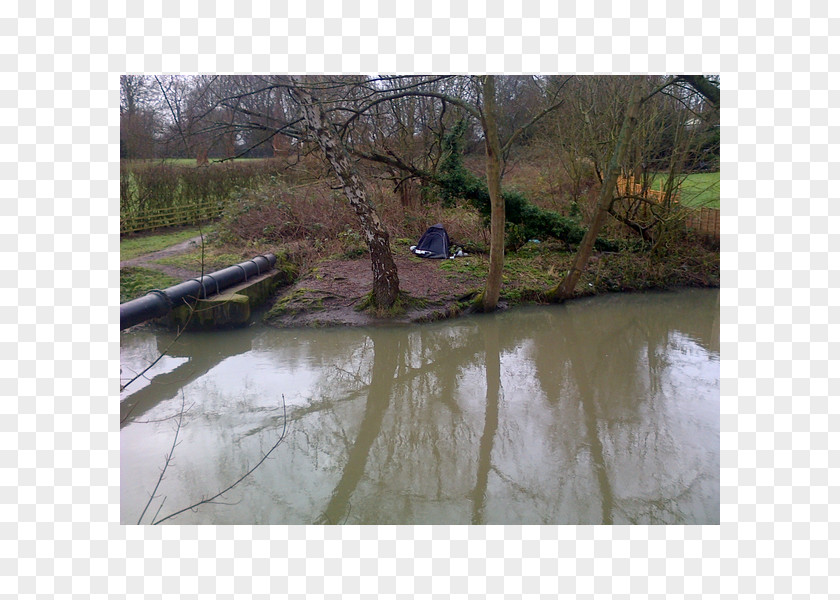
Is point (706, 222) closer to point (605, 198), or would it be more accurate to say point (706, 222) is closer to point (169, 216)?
point (605, 198)

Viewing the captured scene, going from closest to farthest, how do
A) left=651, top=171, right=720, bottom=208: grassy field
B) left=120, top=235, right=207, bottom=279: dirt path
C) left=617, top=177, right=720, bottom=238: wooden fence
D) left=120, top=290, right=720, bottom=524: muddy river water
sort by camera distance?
left=120, top=290, right=720, bottom=524: muddy river water, left=120, top=235, right=207, bottom=279: dirt path, left=651, top=171, right=720, bottom=208: grassy field, left=617, top=177, right=720, bottom=238: wooden fence

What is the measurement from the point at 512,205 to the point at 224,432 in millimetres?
8567

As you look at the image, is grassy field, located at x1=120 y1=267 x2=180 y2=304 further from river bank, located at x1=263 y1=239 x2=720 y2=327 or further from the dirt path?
river bank, located at x1=263 y1=239 x2=720 y2=327

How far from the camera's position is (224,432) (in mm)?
5523

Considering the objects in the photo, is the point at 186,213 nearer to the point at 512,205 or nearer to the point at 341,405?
the point at 512,205

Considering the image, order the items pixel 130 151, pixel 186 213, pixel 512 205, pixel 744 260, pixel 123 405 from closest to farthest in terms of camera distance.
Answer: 1. pixel 744 260
2. pixel 123 405
3. pixel 512 205
4. pixel 130 151
5. pixel 186 213

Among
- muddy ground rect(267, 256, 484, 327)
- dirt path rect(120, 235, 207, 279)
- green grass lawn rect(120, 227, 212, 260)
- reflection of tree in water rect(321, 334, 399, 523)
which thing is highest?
green grass lawn rect(120, 227, 212, 260)

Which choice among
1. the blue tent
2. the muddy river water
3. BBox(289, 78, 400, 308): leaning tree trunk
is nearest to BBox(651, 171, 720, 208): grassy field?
the muddy river water

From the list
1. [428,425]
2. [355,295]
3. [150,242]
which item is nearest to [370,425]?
[428,425]

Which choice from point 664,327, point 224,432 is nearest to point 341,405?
point 224,432

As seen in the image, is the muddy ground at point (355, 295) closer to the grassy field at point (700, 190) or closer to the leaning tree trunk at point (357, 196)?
the leaning tree trunk at point (357, 196)

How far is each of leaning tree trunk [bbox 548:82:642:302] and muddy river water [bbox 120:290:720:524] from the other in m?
1.45

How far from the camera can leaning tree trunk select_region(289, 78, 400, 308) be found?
8203 millimetres

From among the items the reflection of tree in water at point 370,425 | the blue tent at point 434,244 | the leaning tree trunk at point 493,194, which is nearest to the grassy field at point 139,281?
the reflection of tree in water at point 370,425
